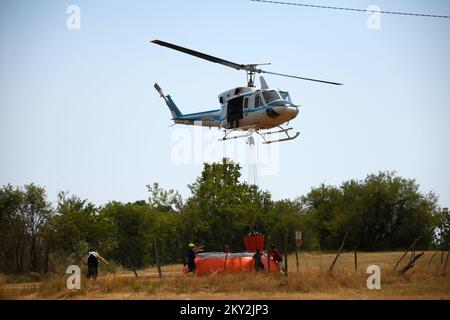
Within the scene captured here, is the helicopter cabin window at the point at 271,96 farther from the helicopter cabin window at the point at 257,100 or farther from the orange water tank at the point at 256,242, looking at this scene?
the orange water tank at the point at 256,242

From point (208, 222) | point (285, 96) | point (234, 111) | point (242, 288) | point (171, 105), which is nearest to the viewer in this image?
point (242, 288)

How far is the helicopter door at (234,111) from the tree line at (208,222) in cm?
1498

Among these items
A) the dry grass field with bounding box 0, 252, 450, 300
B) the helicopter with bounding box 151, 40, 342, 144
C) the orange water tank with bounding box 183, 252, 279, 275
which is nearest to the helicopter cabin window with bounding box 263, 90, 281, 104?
the helicopter with bounding box 151, 40, 342, 144

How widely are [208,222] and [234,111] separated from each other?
2813cm

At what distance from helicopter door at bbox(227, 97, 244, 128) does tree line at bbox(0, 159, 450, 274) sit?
14985 mm

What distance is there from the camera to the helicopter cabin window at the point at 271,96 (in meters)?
31.5

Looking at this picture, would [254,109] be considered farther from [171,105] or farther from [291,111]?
[171,105]

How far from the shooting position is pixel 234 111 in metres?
33.2

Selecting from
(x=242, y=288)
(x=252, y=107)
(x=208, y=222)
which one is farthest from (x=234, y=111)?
(x=208, y=222)

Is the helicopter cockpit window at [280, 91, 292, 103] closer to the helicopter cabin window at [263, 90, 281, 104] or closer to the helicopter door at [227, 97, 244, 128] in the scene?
the helicopter cabin window at [263, 90, 281, 104]

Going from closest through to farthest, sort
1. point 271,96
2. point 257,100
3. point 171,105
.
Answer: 1. point 271,96
2. point 257,100
3. point 171,105

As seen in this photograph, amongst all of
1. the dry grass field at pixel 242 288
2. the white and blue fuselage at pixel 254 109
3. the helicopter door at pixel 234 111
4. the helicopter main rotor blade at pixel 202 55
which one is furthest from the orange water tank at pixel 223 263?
the helicopter main rotor blade at pixel 202 55
